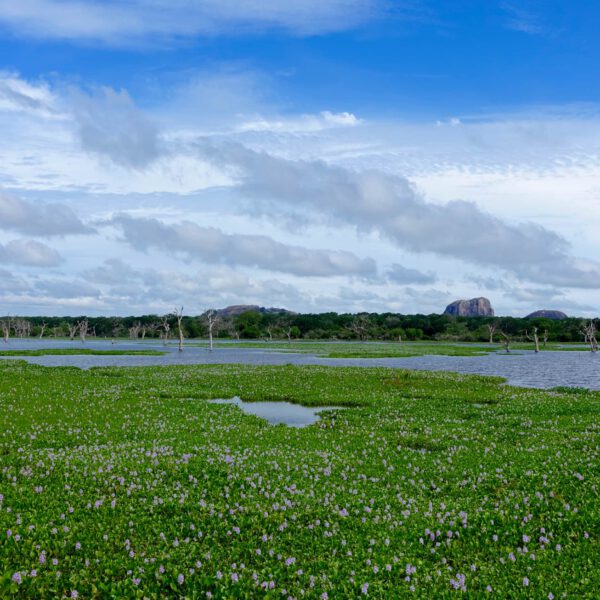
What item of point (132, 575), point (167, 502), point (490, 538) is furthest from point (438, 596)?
point (167, 502)

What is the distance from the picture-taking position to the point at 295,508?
11.0 m

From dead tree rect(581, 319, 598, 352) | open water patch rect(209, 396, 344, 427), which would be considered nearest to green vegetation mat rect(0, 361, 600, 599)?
open water patch rect(209, 396, 344, 427)

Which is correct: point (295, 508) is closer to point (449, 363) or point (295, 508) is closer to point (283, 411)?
point (283, 411)

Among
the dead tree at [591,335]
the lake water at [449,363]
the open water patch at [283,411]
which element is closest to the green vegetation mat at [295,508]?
the open water patch at [283,411]

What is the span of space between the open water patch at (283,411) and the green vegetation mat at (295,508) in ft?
8.49

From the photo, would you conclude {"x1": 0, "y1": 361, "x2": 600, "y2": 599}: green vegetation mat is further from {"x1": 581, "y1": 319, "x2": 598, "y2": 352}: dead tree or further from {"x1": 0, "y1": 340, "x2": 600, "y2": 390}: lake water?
{"x1": 581, "y1": 319, "x2": 598, "y2": 352}: dead tree

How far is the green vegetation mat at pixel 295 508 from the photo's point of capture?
27.2ft

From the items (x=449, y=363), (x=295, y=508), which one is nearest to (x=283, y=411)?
(x=295, y=508)

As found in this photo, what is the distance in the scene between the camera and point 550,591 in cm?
809

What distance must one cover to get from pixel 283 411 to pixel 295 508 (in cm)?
1675

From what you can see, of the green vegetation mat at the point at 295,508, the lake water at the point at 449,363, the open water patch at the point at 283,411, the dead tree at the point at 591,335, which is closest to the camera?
the green vegetation mat at the point at 295,508

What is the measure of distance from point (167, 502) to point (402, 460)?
7.50m

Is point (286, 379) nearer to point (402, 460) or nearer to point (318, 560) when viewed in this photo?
point (402, 460)

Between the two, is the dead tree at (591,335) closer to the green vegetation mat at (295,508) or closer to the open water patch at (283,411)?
the open water patch at (283,411)
